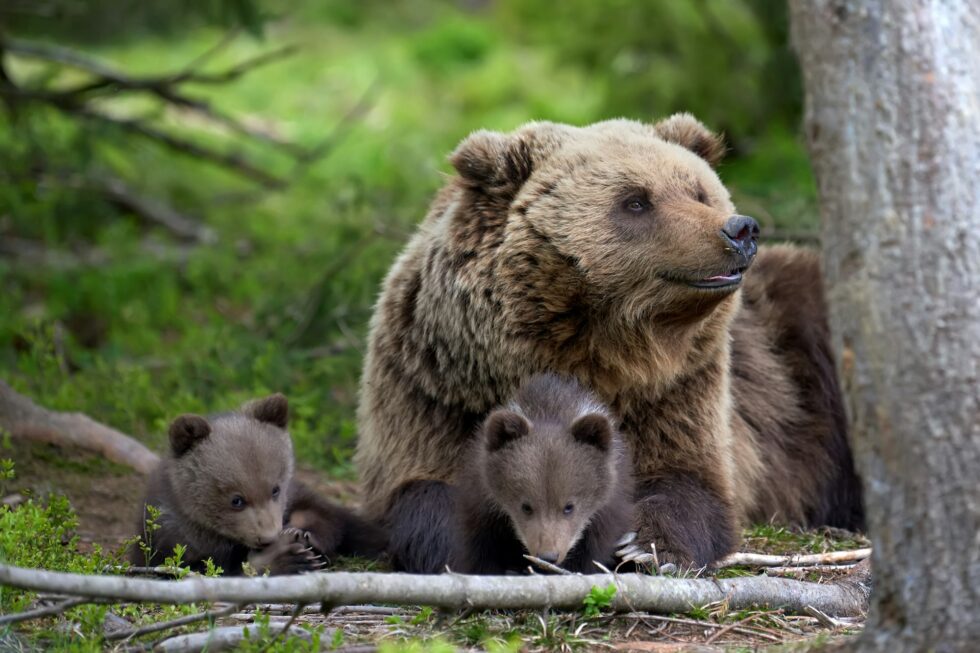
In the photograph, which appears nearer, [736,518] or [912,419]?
[912,419]

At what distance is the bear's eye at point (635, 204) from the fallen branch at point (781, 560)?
1.56 m

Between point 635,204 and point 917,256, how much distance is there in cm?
198

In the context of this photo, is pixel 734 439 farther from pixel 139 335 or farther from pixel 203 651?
pixel 139 335

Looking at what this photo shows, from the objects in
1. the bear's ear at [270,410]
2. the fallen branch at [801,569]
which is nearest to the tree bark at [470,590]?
the fallen branch at [801,569]

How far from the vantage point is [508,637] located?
13.7ft

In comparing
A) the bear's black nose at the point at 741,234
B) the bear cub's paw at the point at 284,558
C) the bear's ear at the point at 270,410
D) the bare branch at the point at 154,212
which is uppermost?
the bear's black nose at the point at 741,234

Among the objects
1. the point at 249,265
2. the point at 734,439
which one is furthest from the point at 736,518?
the point at 249,265

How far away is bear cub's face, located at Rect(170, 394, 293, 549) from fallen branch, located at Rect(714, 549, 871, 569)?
1.93 m

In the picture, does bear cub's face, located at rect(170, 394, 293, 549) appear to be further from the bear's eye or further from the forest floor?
the bear's eye

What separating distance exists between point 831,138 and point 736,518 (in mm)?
2505

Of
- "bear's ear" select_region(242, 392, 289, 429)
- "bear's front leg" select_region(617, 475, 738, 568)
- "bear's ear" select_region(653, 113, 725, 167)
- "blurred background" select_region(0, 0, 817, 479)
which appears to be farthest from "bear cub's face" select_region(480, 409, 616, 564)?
"blurred background" select_region(0, 0, 817, 479)

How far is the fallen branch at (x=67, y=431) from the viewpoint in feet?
22.5

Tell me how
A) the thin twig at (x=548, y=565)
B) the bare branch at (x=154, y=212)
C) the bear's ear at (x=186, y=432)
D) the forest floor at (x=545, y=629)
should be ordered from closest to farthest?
the forest floor at (x=545, y=629), the thin twig at (x=548, y=565), the bear's ear at (x=186, y=432), the bare branch at (x=154, y=212)

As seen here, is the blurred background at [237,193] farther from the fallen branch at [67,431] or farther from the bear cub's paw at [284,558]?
the bear cub's paw at [284,558]
